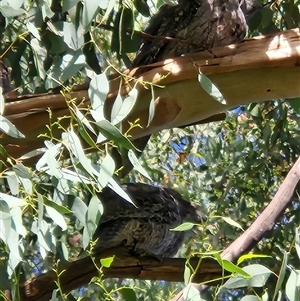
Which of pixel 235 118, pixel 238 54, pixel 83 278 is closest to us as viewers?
pixel 238 54

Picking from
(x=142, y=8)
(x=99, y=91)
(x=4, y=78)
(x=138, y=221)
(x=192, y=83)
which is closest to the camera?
(x=99, y=91)

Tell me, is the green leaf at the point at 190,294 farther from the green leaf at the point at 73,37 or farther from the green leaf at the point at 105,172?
the green leaf at the point at 73,37

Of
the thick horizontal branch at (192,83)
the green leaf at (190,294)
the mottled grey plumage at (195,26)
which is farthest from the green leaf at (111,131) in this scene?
the mottled grey plumage at (195,26)

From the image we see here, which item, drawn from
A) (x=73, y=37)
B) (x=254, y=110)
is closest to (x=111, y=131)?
(x=73, y=37)

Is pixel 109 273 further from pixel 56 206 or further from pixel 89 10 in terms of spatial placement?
pixel 89 10

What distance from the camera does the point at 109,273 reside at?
181cm

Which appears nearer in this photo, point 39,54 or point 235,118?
point 39,54

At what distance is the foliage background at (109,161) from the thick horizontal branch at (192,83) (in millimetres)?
76

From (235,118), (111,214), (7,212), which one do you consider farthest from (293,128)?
(7,212)

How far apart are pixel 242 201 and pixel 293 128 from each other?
368 mm

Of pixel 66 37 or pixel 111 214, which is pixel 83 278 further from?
pixel 66 37

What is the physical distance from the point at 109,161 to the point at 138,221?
989mm

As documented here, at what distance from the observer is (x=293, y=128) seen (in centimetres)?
271

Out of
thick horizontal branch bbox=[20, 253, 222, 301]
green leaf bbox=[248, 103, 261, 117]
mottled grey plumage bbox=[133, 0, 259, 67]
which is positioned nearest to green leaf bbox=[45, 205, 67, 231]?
thick horizontal branch bbox=[20, 253, 222, 301]
